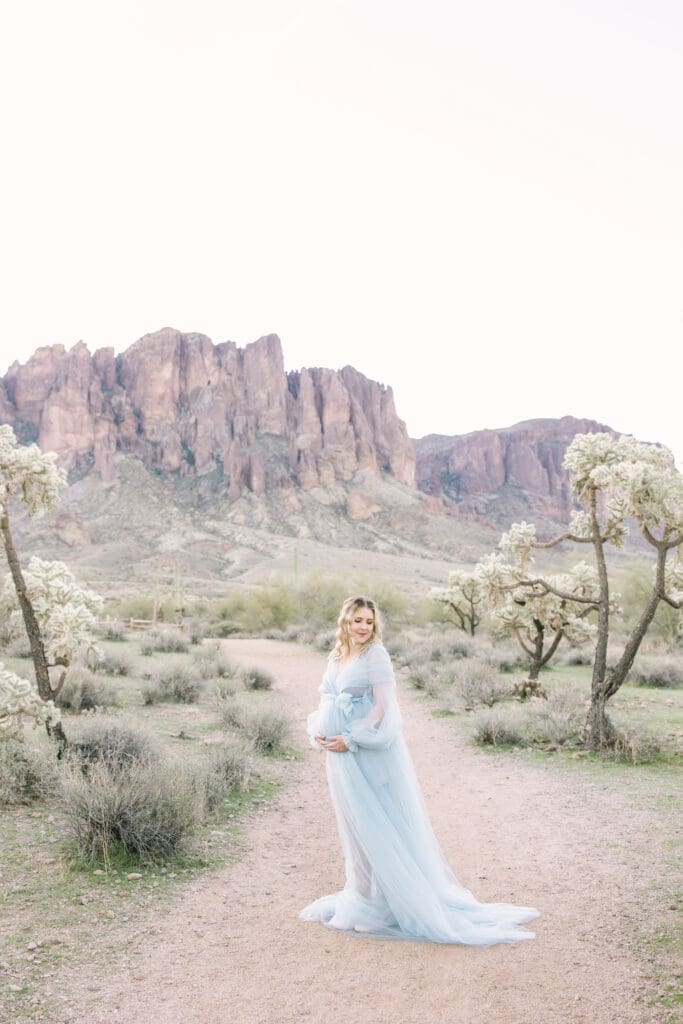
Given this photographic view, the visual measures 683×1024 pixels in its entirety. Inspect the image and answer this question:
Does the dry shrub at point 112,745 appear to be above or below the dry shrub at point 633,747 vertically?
above

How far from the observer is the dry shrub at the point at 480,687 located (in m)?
13.4

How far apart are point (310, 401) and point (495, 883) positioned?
390 feet

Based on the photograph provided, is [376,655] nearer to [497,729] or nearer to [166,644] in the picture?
[497,729]

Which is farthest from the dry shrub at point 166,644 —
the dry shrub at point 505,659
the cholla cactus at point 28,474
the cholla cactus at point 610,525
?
the cholla cactus at point 28,474

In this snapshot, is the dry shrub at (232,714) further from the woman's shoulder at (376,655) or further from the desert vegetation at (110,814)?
the woman's shoulder at (376,655)

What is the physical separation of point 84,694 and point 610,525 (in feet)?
28.7

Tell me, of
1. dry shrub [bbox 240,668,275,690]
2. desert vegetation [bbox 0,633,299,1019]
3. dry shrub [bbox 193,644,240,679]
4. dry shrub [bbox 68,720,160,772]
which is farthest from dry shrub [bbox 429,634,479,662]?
dry shrub [bbox 68,720,160,772]

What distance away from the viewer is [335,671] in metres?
5.03

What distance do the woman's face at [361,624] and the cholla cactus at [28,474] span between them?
13.4ft

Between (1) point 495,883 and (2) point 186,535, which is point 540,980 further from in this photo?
(2) point 186,535

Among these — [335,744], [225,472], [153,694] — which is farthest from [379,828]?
[225,472]

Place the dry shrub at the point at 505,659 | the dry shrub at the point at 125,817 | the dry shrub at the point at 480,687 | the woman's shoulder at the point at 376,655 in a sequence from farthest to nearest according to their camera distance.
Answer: the dry shrub at the point at 505,659 < the dry shrub at the point at 480,687 < the dry shrub at the point at 125,817 < the woman's shoulder at the point at 376,655

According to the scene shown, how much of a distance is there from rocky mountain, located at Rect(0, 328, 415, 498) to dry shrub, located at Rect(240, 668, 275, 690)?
8056 cm

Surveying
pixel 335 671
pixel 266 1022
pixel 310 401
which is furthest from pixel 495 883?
pixel 310 401
